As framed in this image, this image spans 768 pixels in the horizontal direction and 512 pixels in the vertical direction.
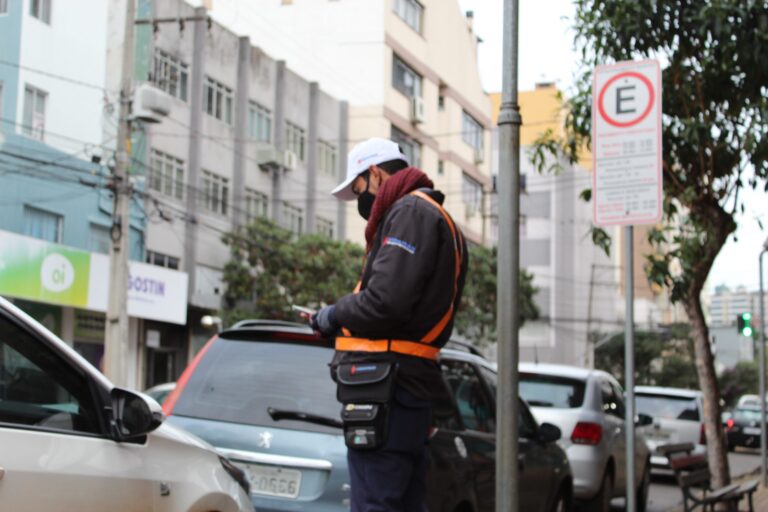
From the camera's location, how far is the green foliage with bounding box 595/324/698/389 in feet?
231

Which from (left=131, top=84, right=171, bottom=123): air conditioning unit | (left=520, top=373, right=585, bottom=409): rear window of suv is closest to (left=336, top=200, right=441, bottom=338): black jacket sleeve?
(left=520, top=373, right=585, bottom=409): rear window of suv

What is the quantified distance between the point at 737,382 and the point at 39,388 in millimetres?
85759

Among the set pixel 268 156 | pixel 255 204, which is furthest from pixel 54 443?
pixel 255 204

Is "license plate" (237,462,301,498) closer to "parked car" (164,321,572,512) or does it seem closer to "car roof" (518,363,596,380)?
"parked car" (164,321,572,512)

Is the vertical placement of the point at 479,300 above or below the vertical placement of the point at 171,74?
below

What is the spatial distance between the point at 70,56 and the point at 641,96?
23.5 m

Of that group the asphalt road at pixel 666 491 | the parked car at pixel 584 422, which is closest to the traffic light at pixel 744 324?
the asphalt road at pixel 666 491

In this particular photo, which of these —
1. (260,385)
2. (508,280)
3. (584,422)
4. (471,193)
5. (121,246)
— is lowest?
(584,422)

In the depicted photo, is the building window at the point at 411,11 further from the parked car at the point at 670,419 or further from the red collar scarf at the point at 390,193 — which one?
the red collar scarf at the point at 390,193

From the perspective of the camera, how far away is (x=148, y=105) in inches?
997

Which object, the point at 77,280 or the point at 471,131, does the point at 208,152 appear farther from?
the point at 471,131

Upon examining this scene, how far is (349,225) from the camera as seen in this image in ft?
142

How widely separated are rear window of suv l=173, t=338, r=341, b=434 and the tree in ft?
15.6

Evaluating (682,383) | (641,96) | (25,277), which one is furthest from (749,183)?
(682,383)
